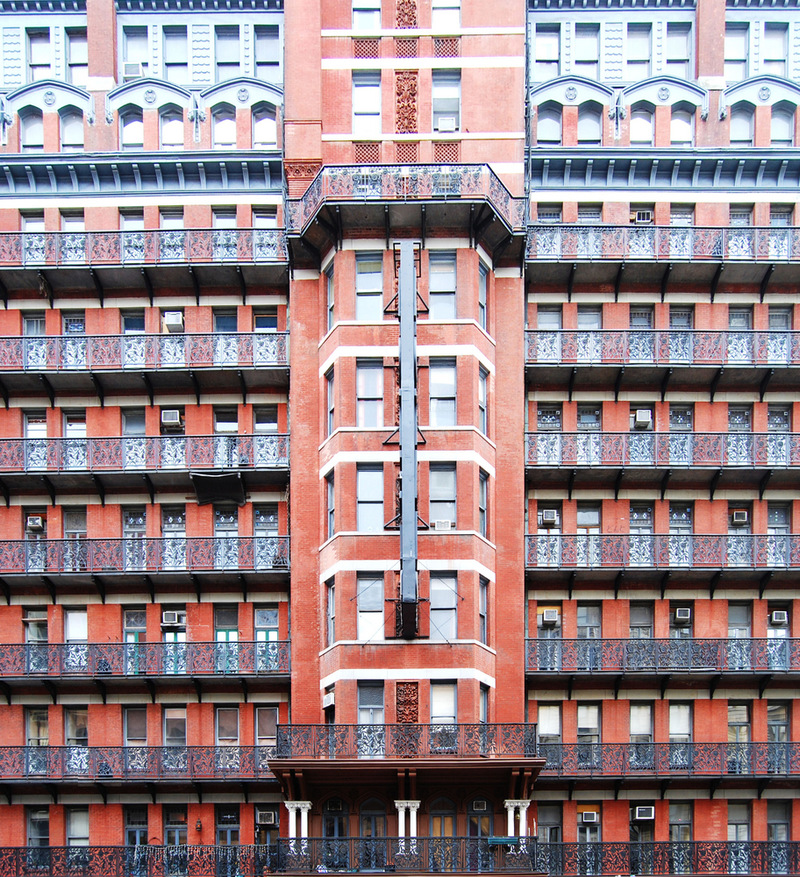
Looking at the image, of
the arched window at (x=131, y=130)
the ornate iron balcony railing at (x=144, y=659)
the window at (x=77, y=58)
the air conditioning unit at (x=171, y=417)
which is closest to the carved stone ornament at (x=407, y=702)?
the ornate iron balcony railing at (x=144, y=659)

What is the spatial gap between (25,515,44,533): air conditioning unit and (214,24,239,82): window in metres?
15.2

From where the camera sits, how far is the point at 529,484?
37094mm

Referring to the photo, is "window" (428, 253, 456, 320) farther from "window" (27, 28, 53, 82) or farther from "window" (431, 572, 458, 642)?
"window" (27, 28, 53, 82)

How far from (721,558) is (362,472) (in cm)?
1088

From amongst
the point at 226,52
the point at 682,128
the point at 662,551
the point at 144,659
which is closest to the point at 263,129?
the point at 226,52

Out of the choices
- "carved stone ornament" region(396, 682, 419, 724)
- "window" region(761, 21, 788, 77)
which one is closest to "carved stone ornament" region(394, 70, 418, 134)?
"window" region(761, 21, 788, 77)

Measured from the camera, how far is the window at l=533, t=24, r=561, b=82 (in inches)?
1578

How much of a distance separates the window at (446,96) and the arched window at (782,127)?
10.2 metres

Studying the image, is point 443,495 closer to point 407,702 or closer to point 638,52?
point 407,702

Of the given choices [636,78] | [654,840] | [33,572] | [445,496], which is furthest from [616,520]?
[33,572]

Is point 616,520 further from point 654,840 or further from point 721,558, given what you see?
point 654,840

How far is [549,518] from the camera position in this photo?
1449 inches

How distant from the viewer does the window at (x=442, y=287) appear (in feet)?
116

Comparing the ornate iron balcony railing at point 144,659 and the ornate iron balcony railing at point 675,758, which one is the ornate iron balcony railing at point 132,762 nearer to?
the ornate iron balcony railing at point 144,659
